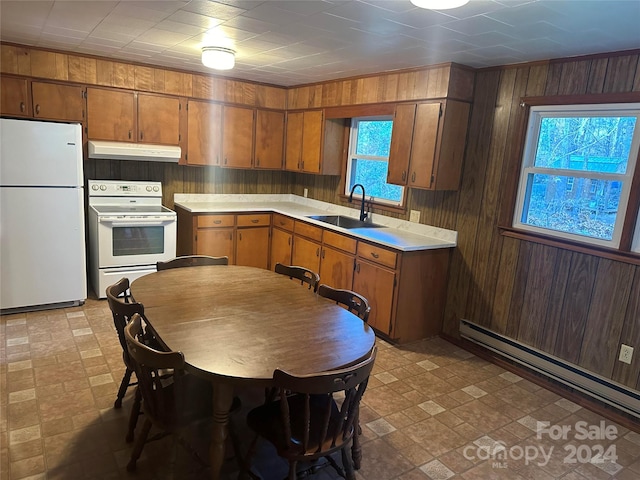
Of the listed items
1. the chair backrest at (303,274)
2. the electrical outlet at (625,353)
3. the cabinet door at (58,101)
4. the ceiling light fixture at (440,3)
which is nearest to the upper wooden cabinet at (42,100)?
the cabinet door at (58,101)

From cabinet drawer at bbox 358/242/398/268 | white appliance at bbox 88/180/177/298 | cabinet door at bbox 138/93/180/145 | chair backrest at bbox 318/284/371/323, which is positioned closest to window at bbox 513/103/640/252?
cabinet drawer at bbox 358/242/398/268

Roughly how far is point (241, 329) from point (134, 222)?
2652 mm

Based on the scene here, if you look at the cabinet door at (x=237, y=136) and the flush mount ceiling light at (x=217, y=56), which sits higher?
the flush mount ceiling light at (x=217, y=56)

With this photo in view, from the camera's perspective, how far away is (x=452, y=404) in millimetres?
2824

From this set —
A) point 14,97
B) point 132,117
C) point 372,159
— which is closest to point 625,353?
point 372,159

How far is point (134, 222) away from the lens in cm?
418

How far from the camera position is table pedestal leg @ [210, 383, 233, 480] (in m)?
1.72

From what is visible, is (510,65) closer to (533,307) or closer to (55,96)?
(533,307)

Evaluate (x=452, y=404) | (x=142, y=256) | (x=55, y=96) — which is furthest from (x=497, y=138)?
(x=55, y=96)

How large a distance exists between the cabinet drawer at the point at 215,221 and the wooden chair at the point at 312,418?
300cm

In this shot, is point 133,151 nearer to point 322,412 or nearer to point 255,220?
point 255,220

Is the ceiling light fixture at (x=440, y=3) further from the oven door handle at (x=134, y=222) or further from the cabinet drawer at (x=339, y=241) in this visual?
the oven door handle at (x=134, y=222)

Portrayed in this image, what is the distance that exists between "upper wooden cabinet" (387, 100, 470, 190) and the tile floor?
4.72ft

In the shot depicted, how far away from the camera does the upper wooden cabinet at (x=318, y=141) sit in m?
4.78
